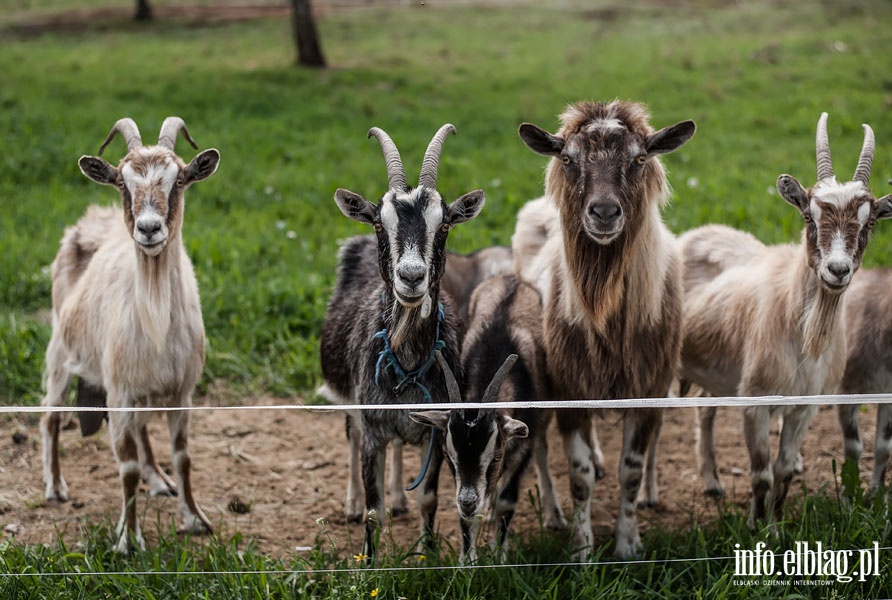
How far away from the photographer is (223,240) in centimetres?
897

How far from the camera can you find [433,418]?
4.44 metres

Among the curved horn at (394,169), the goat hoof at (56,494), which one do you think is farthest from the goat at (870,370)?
the goat hoof at (56,494)

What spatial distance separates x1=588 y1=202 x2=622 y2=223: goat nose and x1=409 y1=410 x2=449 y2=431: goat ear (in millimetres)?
1221

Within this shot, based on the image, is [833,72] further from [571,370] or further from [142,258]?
[142,258]

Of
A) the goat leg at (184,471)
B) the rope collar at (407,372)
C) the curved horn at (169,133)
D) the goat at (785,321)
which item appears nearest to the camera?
the goat at (785,321)

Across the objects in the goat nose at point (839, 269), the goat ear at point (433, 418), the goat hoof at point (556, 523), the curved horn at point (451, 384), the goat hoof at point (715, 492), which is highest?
the goat nose at point (839, 269)

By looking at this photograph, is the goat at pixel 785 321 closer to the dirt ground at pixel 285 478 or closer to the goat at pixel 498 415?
the dirt ground at pixel 285 478

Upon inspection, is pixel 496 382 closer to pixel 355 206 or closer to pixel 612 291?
pixel 612 291

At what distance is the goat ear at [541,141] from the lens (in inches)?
189

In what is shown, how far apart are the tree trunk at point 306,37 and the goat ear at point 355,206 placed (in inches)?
550

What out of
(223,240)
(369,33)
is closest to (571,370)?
(223,240)

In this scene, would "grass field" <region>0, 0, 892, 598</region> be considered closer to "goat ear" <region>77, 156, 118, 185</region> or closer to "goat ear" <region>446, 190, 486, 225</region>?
"goat ear" <region>446, 190, 486, 225</region>

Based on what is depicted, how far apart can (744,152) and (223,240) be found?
707 cm

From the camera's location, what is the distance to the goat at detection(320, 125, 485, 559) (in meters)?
4.37
